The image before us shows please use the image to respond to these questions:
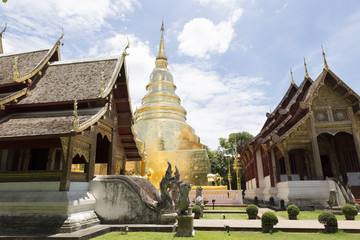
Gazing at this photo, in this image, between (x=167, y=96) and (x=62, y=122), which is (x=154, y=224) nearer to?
(x=62, y=122)

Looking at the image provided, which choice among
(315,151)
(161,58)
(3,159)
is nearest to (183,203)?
(3,159)

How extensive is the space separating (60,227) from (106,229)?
120 cm

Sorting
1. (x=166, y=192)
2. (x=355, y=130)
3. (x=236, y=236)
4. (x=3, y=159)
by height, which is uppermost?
(x=355, y=130)

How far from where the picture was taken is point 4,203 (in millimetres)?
6898

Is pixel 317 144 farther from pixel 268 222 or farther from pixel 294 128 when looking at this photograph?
pixel 268 222

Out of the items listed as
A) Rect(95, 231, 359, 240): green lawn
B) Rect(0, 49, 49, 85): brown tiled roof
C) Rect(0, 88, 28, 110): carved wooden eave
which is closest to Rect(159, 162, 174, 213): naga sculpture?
Rect(95, 231, 359, 240): green lawn

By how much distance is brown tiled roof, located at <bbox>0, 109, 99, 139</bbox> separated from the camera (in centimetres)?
694

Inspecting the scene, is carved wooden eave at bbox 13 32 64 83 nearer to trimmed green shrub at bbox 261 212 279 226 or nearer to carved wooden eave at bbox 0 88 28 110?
carved wooden eave at bbox 0 88 28 110

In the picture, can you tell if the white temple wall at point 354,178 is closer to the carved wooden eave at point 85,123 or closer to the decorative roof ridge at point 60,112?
the carved wooden eave at point 85,123

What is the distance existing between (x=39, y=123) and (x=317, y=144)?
12.9m

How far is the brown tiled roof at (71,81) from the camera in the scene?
8.52 meters

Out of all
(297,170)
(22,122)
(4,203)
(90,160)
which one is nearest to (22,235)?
(4,203)

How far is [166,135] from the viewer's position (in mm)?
23406

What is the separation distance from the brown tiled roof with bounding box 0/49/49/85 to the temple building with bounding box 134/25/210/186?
929 centimetres
